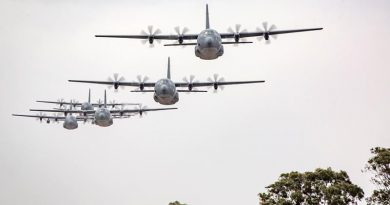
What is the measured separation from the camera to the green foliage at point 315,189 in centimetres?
4956

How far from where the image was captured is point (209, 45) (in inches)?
1800

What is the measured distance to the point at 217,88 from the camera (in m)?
65.1

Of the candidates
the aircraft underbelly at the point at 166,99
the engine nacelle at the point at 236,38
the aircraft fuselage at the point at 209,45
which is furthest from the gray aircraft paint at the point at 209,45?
the aircraft underbelly at the point at 166,99

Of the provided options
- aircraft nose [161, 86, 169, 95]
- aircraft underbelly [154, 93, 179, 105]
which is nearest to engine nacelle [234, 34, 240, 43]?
aircraft nose [161, 86, 169, 95]

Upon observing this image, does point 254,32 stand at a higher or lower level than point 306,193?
higher

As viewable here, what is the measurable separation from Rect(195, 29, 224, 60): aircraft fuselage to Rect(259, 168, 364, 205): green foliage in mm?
17740

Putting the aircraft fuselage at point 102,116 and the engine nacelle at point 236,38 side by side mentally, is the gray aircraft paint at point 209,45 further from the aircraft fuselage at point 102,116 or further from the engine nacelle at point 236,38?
the aircraft fuselage at point 102,116

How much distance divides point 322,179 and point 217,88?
20.3 metres

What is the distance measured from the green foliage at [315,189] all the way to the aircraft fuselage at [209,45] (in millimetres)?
17740

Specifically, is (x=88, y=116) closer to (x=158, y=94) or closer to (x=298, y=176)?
(x=158, y=94)

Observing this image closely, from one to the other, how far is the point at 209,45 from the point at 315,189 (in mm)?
20610

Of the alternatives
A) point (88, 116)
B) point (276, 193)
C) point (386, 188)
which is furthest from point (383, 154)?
point (88, 116)

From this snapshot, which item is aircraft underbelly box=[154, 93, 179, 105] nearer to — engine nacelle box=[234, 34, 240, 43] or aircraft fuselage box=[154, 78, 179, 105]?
aircraft fuselage box=[154, 78, 179, 105]

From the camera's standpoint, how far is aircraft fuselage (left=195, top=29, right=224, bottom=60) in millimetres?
45812
